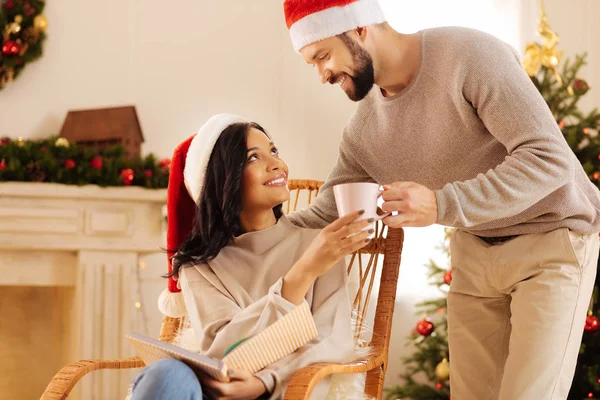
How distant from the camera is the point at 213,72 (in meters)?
3.95

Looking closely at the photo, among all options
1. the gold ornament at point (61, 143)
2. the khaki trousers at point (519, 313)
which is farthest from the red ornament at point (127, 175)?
the khaki trousers at point (519, 313)

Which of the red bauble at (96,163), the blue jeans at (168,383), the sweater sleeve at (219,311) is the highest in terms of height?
the red bauble at (96,163)

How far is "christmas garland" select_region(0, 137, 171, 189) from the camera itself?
3.40m

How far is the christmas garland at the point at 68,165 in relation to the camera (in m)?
3.40

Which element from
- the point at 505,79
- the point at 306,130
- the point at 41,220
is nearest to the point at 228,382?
the point at 505,79

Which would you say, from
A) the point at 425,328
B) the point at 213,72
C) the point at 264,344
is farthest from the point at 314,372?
the point at 213,72

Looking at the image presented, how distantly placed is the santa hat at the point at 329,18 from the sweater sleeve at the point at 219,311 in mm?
605

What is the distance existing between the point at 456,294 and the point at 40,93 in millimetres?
2562

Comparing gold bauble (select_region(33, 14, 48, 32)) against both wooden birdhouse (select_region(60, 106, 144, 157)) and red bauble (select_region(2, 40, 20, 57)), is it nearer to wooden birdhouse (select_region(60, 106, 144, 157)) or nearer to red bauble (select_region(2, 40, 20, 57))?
red bauble (select_region(2, 40, 20, 57))

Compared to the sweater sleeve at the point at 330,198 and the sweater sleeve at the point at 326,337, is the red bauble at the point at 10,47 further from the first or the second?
the sweater sleeve at the point at 326,337

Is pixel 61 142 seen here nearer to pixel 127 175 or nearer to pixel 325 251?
pixel 127 175

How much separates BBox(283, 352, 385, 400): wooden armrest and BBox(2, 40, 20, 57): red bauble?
8.48 ft

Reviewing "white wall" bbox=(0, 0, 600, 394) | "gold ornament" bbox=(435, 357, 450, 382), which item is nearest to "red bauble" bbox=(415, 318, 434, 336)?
"gold ornament" bbox=(435, 357, 450, 382)

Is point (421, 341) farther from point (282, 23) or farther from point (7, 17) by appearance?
point (7, 17)
